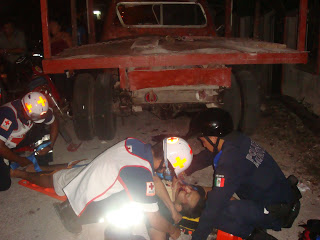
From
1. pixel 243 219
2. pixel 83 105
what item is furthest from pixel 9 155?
pixel 243 219

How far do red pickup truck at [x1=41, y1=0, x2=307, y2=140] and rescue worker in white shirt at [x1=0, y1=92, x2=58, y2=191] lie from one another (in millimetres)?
434

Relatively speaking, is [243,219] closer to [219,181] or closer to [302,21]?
[219,181]

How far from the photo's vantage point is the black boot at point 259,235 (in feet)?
8.34

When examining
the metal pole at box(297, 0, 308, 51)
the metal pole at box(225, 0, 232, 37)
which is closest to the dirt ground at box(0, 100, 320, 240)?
the metal pole at box(297, 0, 308, 51)

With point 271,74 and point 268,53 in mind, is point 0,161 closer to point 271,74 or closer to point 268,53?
point 268,53

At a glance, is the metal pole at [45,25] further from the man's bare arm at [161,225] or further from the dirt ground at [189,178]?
Result: the man's bare arm at [161,225]

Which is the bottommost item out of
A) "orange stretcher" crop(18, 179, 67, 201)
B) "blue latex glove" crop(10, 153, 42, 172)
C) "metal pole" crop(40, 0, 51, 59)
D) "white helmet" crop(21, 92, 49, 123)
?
"orange stretcher" crop(18, 179, 67, 201)

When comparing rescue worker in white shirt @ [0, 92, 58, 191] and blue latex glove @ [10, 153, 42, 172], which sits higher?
rescue worker in white shirt @ [0, 92, 58, 191]

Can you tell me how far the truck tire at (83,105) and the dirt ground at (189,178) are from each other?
392 mm

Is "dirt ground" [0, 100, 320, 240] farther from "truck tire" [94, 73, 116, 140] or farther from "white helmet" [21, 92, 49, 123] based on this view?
"white helmet" [21, 92, 49, 123]

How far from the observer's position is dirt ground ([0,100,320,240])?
2947 millimetres

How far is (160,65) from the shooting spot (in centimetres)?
341

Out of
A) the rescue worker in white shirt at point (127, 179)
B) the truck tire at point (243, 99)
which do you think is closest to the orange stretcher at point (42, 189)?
the rescue worker in white shirt at point (127, 179)

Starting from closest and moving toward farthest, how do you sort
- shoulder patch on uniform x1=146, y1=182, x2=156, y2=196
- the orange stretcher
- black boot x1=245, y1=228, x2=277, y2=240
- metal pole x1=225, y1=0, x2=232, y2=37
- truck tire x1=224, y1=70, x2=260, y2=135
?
shoulder patch on uniform x1=146, y1=182, x2=156, y2=196 → black boot x1=245, y1=228, x2=277, y2=240 → the orange stretcher → truck tire x1=224, y1=70, x2=260, y2=135 → metal pole x1=225, y1=0, x2=232, y2=37
